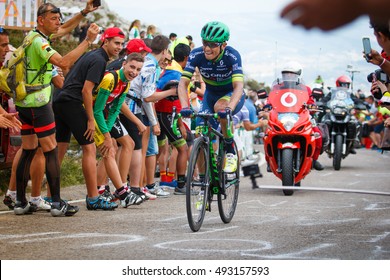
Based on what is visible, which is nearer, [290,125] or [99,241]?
[99,241]

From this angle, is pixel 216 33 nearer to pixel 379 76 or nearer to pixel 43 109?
pixel 379 76

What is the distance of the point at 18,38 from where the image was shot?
1452 cm

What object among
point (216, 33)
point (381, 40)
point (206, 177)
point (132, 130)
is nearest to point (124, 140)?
point (132, 130)

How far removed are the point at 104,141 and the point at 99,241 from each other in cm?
268

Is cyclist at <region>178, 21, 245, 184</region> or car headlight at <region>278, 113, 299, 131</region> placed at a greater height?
cyclist at <region>178, 21, 245, 184</region>

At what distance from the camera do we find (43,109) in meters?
8.38

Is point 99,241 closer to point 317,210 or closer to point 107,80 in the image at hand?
point 107,80

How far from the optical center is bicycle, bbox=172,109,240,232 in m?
7.28

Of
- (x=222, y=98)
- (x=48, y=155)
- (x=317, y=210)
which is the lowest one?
(x=317, y=210)

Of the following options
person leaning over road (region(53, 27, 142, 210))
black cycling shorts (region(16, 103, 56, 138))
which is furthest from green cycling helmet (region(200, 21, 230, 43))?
black cycling shorts (region(16, 103, 56, 138))

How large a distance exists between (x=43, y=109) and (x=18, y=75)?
42cm

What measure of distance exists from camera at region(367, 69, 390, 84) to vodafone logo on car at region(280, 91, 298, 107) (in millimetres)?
3820

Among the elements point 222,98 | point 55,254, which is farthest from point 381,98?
point 55,254

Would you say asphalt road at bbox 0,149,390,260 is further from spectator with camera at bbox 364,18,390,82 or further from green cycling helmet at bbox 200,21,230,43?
green cycling helmet at bbox 200,21,230,43
